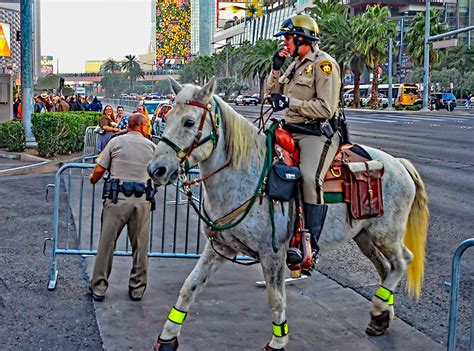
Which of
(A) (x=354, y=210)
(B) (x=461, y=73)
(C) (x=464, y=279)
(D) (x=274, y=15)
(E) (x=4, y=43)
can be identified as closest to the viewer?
(A) (x=354, y=210)

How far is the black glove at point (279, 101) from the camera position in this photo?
16.5 feet

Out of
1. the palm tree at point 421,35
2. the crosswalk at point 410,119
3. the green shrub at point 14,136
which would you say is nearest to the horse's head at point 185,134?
the green shrub at point 14,136

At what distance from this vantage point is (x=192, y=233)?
10.1 meters

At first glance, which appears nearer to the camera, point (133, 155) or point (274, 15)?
point (133, 155)

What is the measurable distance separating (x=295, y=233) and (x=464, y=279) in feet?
10.7

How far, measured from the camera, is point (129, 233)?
6.78 m

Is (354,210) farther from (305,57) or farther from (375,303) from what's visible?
(305,57)

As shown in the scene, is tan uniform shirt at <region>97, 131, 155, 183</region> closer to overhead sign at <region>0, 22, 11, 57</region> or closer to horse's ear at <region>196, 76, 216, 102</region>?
horse's ear at <region>196, 76, 216, 102</region>

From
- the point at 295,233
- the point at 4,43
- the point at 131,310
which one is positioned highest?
the point at 4,43

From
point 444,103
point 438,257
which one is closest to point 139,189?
point 438,257

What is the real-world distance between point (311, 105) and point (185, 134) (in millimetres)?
1043

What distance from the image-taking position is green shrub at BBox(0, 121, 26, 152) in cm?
2080

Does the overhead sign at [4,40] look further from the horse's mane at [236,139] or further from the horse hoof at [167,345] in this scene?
the horse hoof at [167,345]

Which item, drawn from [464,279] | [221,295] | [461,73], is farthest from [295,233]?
[461,73]
